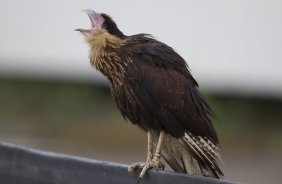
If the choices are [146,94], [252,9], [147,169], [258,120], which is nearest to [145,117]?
[146,94]

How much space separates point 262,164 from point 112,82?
5.68 m

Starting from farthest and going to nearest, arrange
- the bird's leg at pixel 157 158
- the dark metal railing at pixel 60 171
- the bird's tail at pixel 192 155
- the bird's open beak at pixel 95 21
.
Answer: the bird's open beak at pixel 95 21 → the bird's tail at pixel 192 155 → the bird's leg at pixel 157 158 → the dark metal railing at pixel 60 171

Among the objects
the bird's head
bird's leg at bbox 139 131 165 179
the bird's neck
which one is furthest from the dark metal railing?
the bird's head

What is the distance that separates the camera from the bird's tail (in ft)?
22.9

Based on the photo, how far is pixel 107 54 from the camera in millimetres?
7340

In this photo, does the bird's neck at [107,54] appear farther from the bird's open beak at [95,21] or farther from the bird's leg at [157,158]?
the bird's leg at [157,158]

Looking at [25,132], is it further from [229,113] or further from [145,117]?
[145,117]

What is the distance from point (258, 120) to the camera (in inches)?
531

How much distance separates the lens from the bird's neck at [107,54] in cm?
724

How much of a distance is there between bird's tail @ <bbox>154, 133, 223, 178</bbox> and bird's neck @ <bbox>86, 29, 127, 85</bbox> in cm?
62

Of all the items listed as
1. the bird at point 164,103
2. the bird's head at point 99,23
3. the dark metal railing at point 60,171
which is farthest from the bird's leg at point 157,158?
the bird's head at point 99,23

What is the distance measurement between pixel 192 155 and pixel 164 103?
0.43 metres

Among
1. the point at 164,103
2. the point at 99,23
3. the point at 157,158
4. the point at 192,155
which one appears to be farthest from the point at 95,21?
the point at 192,155

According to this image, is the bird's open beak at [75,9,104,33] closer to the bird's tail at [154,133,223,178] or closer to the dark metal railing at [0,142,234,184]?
the bird's tail at [154,133,223,178]
